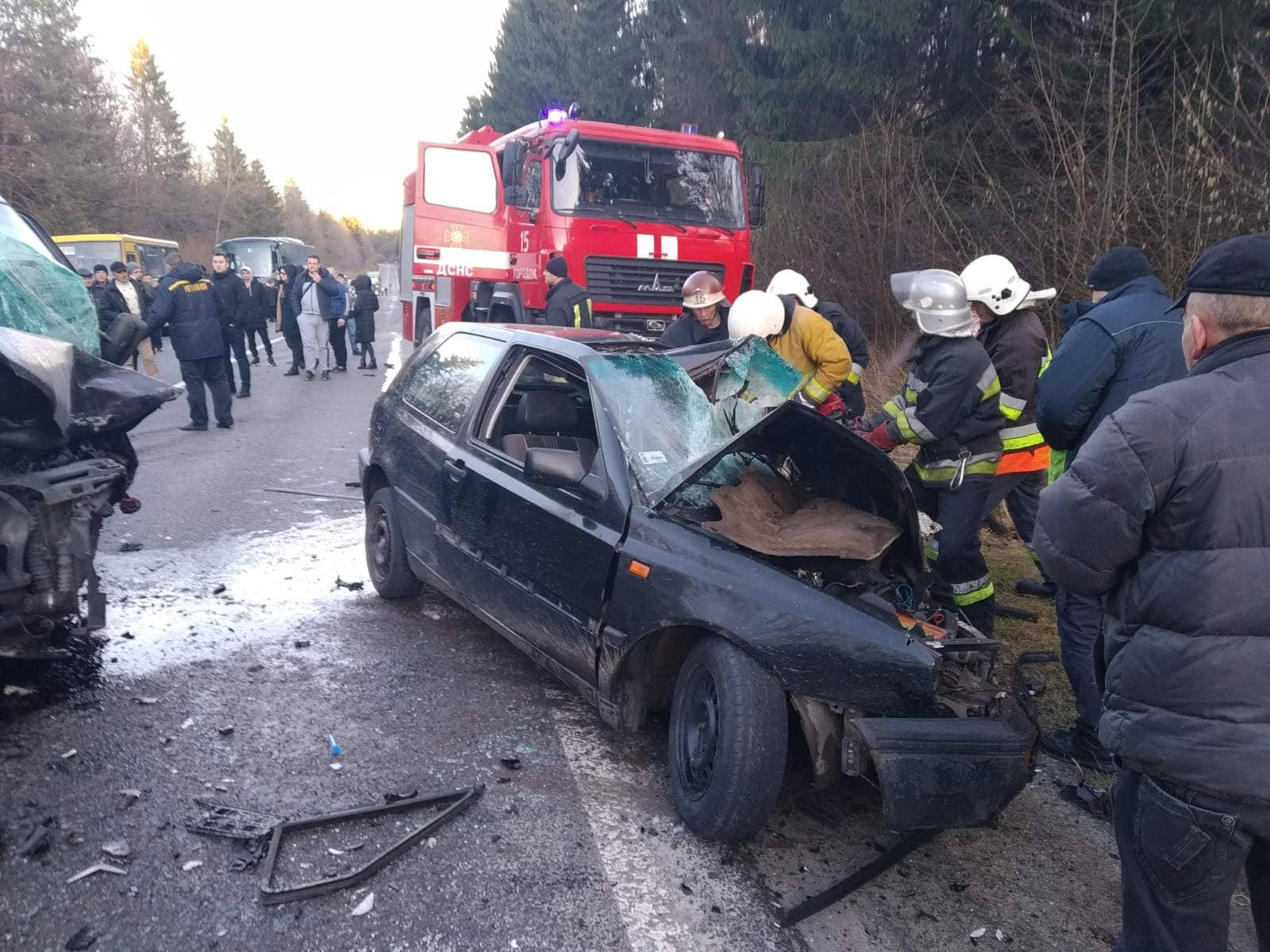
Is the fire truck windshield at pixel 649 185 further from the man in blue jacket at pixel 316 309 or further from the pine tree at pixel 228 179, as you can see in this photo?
the pine tree at pixel 228 179

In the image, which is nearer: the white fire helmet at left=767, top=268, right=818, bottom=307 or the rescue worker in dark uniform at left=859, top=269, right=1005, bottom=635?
the rescue worker in dark uniform at left=859, top=269, right=1005, bottom=635

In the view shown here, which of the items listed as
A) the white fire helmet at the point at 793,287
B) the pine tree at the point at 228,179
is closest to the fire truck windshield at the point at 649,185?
the white fire helmet at the point at 793,287

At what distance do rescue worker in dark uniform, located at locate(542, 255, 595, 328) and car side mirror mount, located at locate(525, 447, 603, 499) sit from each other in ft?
15.8

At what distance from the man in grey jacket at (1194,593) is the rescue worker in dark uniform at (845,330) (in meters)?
4.47

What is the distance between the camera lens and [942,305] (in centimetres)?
420

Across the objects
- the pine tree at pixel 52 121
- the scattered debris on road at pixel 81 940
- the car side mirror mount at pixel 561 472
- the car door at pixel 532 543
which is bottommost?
the scattered debris on road at pixel 81 940

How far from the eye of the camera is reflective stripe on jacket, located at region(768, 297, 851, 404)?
5.68 m

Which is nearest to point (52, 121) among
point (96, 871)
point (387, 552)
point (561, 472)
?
point (387, 552)

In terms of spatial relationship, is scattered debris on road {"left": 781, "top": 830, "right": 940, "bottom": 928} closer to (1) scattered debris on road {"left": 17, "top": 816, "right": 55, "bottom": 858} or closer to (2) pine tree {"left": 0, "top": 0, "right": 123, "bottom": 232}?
(1) scattered debris on road {"left": 17, "top": 816, "right": 55, "bottom": 858}

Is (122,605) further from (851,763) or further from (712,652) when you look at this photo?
(851,763)

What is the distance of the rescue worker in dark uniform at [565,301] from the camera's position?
823cm

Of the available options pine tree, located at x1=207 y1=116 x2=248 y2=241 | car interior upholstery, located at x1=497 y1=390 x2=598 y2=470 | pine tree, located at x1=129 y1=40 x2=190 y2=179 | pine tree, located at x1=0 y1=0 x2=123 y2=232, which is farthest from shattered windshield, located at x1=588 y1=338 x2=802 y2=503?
pine tree, located at x1=207 y1=116 x2=248 y2=241

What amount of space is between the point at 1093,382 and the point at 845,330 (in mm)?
3264

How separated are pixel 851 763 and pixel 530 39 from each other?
114 ft
